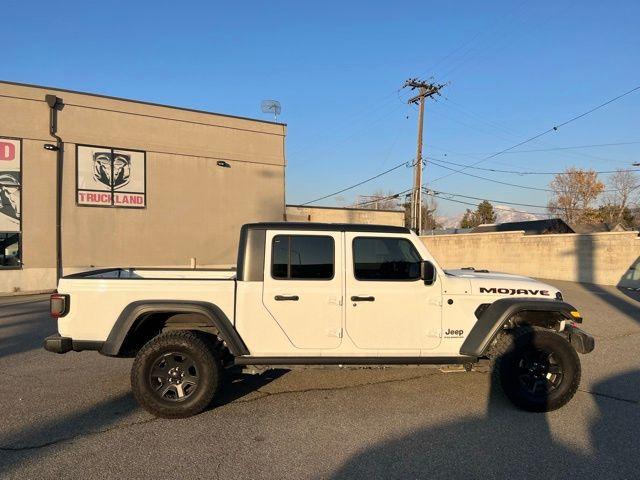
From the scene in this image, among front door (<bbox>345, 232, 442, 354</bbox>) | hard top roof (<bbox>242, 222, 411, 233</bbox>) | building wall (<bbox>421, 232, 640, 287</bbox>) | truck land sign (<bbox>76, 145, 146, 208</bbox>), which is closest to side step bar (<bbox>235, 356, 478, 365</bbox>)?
front door (<bbox>345, 232, 442, 354</bbox>)

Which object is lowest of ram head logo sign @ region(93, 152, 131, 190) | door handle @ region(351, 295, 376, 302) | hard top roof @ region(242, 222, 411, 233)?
door handle @ region(351, 295, 376, 302)

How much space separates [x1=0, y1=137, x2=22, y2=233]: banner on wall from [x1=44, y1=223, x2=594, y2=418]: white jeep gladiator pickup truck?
53.1 feet

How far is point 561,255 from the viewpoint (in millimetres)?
20688

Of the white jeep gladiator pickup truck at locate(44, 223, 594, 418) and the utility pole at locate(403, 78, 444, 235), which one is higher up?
the utility pole at locate(403, 78, 444, 235)

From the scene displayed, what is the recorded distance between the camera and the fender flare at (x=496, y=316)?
4664mm

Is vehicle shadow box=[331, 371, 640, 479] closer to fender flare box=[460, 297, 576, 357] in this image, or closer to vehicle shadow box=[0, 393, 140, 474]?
fender flare box=[460, 297, 576, 357]

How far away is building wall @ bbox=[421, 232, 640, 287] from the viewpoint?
1794 cm

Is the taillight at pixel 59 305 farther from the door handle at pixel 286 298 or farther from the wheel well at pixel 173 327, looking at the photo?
the door handle at pixel 286 298

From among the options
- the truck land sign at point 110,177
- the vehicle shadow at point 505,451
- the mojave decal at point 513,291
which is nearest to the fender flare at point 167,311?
the vehicle shadow at point 505,451

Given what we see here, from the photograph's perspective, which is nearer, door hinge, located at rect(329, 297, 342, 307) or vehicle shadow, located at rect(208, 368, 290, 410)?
door hinge, located at rect(329, 297, 342, 307)

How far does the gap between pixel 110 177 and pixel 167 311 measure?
17378 millimetres

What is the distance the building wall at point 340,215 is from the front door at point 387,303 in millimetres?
23124

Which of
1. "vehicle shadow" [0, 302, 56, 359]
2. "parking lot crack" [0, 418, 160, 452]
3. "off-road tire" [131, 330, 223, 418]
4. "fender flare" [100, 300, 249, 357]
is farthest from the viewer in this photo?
"vehicle shadow" [0, 302, 56, 359]

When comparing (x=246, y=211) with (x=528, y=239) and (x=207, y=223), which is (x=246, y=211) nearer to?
(x=207, y=223)
